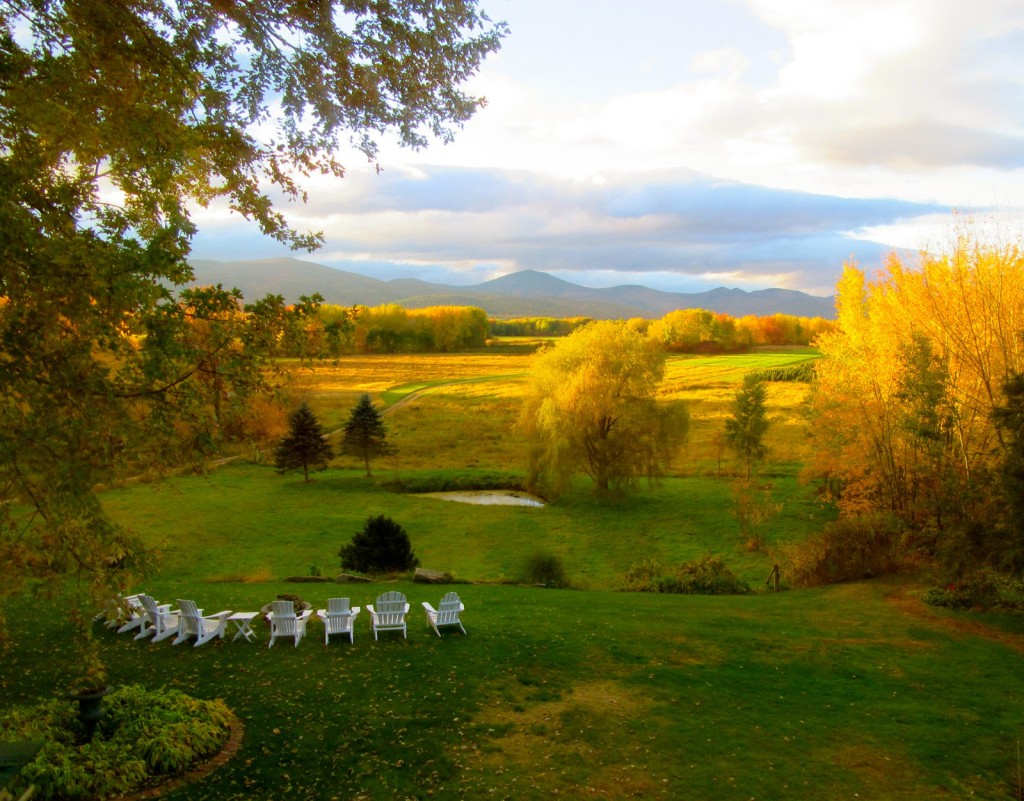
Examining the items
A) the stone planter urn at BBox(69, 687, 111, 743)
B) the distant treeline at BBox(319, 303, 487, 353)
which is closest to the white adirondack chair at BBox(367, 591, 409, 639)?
the stone planter urn at BBox(69, 687, 111, 743)

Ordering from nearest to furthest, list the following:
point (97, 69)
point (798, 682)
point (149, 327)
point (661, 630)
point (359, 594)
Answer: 1. point (149, 327)
2. point (97, 69)
3. point (798, 682)
4. point (661, 630)
5. point (359, 594)

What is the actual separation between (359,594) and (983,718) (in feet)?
44.7

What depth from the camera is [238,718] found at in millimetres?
9750

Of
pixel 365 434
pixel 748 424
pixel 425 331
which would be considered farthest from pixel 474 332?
pixel 748 424

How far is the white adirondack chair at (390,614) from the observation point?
44.2 feet

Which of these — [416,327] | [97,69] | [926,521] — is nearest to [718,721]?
[97,69]

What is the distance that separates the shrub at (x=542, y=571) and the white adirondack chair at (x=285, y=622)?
10250 mm

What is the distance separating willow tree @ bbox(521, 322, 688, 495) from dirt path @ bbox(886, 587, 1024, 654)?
22.7 m

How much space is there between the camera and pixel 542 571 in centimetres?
2281

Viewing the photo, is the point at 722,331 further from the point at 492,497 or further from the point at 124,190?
the point at 124,190

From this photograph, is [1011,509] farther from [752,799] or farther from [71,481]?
[71,481]

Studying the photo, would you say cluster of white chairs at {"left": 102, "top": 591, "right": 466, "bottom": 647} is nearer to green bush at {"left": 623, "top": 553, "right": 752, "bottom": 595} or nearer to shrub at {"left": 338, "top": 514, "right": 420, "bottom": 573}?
shrub at {"left": 338, "top": 514, "right": 420, "bottom": 573}

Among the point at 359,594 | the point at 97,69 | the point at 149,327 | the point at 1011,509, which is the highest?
the point at 97,69

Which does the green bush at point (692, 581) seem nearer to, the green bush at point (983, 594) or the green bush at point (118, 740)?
the green bush at point (983, 594)
